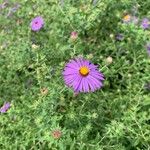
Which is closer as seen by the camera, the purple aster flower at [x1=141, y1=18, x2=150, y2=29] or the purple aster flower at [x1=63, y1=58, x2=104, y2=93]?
the purple aster flower at [x1=63, y1=58, x2=104, y2=93]

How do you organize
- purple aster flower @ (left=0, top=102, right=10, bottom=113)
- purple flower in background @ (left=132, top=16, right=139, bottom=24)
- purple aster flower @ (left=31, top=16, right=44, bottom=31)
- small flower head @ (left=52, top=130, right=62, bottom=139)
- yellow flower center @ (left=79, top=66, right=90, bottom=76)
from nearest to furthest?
1. small flower head @ (left=52, top=130, right=62, bottom=139)
2. yellow flower center @ (left=79, top=66, right=90, bottom=76)
3. purple aster flower @ (left=0, top=102, right=10, bottom=113)
4. purple flower in background @ (left=132, top=16, right=139, bottom=24)
5. purple aster flower @ (left=31, top=16, right=44, bottom=31)

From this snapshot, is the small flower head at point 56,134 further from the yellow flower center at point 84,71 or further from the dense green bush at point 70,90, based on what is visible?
the yellow flower center at point 84,71

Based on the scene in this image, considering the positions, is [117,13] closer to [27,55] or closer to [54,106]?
[27,55]

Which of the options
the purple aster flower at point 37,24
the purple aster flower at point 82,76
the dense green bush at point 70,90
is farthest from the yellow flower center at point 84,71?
the purple aster flower at point 37,24

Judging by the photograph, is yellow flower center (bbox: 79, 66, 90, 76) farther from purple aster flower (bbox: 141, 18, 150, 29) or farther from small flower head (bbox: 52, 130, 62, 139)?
purple aster flower (bbox: 141, 18, 150, 29)

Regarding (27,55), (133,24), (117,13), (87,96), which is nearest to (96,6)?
(117,13)

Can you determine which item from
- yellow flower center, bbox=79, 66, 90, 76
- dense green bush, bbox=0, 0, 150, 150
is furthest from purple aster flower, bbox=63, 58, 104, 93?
dense green bush, bbox=0, 0, 150, 150
